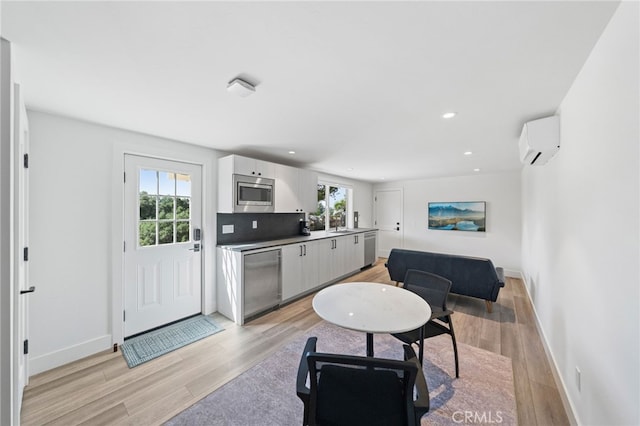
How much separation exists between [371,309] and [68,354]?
2.76 m

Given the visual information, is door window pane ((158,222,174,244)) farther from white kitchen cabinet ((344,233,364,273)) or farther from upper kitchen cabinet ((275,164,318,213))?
white kitchen cabinet ((344,233,364,273))

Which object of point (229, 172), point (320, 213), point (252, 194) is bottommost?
point (320, 213)

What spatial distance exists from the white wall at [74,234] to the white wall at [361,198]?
4.12 m

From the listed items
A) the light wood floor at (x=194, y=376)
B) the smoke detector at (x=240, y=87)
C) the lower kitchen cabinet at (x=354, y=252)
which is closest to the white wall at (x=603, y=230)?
the light wood floor at (x=194, y=376)

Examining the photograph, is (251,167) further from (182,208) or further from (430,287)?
(430,287)

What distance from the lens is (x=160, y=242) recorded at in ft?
9.32

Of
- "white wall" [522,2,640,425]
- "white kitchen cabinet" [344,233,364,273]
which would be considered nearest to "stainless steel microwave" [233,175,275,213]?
"white kitchen cabinet" [344,233,364,273]

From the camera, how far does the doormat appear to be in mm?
2338

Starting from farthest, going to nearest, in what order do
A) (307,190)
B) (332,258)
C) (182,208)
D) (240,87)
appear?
(332,258), (307,190), (182,208), (240,87)

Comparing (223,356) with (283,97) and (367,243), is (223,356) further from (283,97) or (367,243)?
(367,243)

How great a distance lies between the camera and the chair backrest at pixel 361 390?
96 centimetres

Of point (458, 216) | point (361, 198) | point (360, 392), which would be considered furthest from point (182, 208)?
point (458, 216)

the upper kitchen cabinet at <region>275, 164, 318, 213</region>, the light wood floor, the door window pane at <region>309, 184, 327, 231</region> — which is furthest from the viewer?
the door window pane at <region>309, 184, 327, 231</region>

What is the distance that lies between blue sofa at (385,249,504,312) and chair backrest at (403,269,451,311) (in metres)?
1.42
